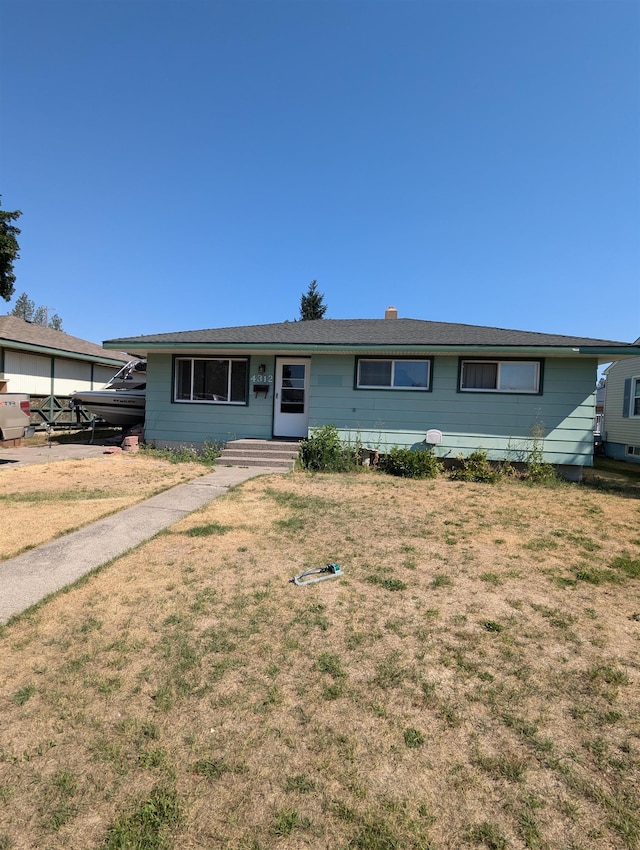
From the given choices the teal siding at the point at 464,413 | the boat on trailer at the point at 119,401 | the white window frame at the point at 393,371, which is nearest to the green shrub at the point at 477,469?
the teal siding at the point at 464,413

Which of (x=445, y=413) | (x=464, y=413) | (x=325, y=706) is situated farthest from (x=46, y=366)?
(x=325, y=706)

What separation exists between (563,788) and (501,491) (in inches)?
262

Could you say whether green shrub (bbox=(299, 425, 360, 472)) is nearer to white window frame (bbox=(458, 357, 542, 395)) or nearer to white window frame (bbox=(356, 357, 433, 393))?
white window frame (bbox=(356, 357, 433, 393))

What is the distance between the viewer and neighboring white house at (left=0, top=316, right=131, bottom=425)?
597 inches

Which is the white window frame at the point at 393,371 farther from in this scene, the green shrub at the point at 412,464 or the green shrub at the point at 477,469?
the green shrub at the point at 477,469

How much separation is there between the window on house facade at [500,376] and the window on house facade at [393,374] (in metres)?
0.90

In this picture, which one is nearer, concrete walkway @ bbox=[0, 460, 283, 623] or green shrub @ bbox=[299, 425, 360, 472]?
concrete walkway @ bbox=[0, 460, 283, 623]

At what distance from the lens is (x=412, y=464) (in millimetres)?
8938

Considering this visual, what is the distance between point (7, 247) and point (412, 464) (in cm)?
2589

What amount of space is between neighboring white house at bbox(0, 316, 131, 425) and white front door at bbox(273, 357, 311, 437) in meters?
10.4

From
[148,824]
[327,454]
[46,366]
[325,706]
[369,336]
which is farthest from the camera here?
[46,366]

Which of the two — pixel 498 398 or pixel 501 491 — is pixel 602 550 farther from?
pixel 498 398

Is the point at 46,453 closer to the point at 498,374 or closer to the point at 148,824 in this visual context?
the point at 148,824

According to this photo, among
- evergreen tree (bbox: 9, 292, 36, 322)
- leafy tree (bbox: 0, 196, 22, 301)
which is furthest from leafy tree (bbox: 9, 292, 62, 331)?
leafy tree (bbox: 0, 196, 22, 301)
